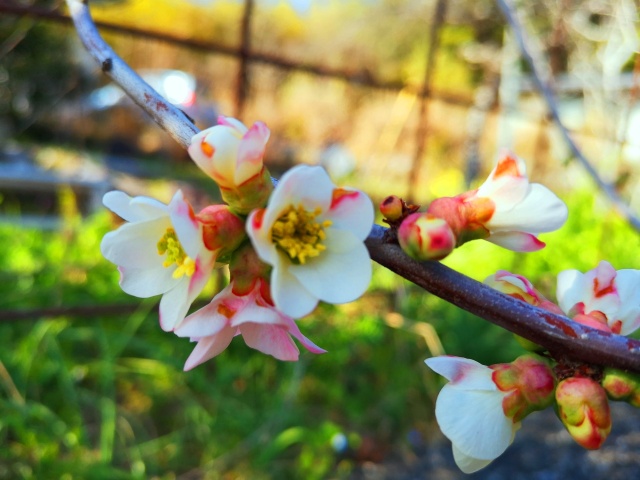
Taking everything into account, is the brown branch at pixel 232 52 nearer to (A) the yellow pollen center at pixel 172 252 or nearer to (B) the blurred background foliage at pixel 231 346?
(B) the blurred background foliage at pixel 231 346

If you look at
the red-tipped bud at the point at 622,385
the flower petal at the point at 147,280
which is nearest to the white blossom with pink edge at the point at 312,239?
the flower petal at the point at 147,280

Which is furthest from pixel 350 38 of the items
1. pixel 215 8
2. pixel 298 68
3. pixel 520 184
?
pixel 520 184

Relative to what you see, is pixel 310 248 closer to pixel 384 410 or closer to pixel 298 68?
pixel 384 410

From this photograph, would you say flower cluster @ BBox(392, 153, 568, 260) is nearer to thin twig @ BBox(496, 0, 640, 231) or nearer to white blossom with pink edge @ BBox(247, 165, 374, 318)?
white blossom with pink edge @ BBox(247, 165, 374, 318)

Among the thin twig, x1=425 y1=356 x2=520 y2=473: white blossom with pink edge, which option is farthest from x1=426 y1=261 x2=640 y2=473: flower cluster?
the thin twig

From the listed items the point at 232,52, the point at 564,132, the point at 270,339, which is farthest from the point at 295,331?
the point at 232,52
